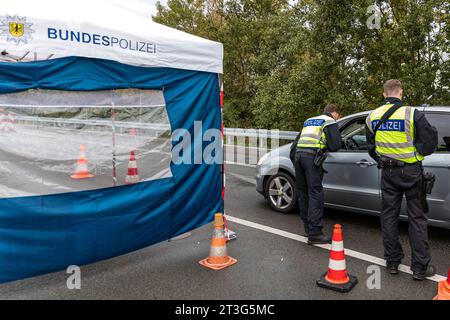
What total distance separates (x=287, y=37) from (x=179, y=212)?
1360cm

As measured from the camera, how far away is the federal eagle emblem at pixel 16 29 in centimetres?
328

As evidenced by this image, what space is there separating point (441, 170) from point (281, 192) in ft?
8.02

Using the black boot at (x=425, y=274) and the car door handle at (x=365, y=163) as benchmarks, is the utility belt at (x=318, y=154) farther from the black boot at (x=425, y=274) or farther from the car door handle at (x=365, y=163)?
the black boot at (x=425, y=274)

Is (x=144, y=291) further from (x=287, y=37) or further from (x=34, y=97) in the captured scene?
(x=287, y=37)

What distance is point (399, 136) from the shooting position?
4.04m

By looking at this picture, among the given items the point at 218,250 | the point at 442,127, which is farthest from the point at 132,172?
the point at 442,127

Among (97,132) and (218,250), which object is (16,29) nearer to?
(97,132)

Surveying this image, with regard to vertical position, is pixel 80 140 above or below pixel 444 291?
above

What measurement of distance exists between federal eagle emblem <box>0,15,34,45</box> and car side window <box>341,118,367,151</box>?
4258 mm

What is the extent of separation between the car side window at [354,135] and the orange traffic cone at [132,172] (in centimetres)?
304

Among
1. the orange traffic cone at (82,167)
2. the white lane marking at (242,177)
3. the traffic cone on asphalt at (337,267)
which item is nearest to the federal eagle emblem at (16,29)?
the orange traffic cone at (82,167)
